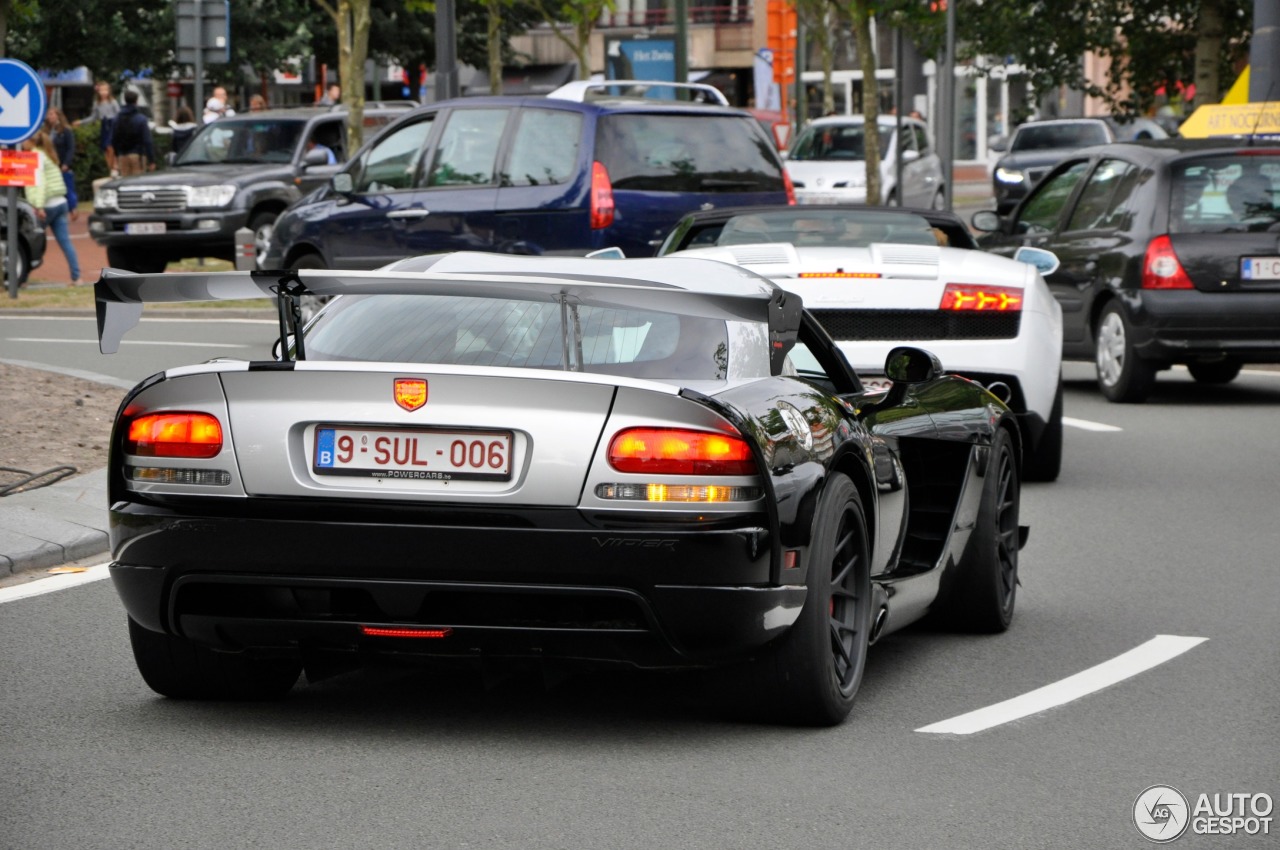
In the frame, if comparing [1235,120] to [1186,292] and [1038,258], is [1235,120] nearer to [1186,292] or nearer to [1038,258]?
[1186,292]

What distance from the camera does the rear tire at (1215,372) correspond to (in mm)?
15828

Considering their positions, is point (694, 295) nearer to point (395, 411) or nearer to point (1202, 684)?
point (395, 411)

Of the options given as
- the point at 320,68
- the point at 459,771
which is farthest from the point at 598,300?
the point at 320,68

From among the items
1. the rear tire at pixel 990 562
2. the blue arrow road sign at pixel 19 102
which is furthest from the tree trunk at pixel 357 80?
the rear tire at pixel 990 562

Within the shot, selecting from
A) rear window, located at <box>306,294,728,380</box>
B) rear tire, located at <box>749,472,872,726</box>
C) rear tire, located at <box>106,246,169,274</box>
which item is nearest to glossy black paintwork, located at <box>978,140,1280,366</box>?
rear tire, located at <box>749,472,872,726</box>

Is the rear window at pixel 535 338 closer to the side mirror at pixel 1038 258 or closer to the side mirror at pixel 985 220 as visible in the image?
the side mirror at pixel 1038 258

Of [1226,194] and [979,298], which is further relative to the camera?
[1226,194]

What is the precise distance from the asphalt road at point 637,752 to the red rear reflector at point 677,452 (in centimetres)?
70

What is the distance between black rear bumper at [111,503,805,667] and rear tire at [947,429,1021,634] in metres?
1.74

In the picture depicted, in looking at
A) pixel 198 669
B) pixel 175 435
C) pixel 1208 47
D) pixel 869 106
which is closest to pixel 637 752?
pixel 198 669

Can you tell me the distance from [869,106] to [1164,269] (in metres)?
16.6

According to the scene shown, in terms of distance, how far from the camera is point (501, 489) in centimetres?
516

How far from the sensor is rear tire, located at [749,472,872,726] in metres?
5.48

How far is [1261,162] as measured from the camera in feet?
45.6
